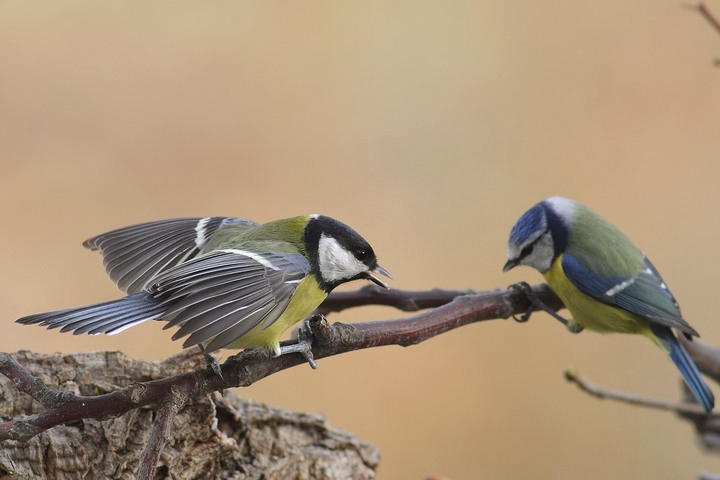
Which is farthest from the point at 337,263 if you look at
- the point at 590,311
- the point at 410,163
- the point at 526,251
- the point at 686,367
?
the point at 410,163

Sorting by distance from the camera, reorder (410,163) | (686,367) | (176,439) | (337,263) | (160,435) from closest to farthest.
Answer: (160,435), (176,439), (337,263), (686,367), (410,163)

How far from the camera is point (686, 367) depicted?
1756mm

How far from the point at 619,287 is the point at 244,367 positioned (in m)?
1.07

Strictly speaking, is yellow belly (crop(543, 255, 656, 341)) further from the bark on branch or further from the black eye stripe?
the black eye stripe

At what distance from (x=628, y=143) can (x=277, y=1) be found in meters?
1.52

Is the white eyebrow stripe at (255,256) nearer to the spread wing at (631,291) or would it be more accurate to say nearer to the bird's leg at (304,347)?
the bird's leg at (304,347)

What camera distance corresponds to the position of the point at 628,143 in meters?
3.15

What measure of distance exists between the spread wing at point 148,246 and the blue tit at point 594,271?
0.73 m

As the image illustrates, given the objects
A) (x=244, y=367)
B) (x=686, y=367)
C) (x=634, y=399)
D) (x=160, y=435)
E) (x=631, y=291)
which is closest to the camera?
(x=160, y=435)

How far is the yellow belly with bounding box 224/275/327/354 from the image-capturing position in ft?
4.59

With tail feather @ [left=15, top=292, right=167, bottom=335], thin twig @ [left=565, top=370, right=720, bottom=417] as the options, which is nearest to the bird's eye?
thin twig @ [left=565, top=370, right=720, bottom=417]

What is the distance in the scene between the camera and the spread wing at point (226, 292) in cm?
129

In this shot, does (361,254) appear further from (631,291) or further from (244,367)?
(631,291)

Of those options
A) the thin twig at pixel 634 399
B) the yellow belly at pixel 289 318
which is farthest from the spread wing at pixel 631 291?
the yellow belly at pixel 289 318
